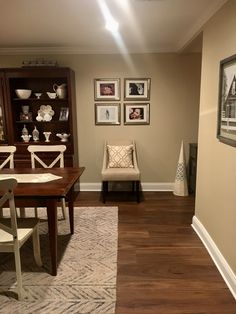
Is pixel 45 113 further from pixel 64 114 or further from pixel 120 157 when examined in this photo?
pixel 120 157

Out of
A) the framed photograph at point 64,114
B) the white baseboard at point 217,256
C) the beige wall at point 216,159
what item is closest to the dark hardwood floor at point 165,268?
the white baseboard at point 217,256

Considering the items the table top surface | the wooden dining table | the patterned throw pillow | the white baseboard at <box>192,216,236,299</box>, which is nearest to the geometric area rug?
the wooden dining table

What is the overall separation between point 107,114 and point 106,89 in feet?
1.32

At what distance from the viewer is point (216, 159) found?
244cm

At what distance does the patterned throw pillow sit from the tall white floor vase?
758 mm

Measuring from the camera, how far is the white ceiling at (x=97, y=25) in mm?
2418

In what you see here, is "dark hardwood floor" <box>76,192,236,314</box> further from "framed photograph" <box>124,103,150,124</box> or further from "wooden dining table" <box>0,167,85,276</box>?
"framed photograph" <box>124,103,150,124</box>

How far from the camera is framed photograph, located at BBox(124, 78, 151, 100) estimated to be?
4305mm

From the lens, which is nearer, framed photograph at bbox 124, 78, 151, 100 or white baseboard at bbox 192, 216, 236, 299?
white baseboard at bbox 192, 216, 236, 299

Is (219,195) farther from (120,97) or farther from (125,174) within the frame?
(120,97)

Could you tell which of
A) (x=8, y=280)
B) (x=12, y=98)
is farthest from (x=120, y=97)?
(x=8, y=280)

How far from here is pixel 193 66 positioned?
4266 mm

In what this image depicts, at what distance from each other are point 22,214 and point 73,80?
223 cm

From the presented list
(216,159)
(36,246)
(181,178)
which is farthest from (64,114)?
(216,159)
